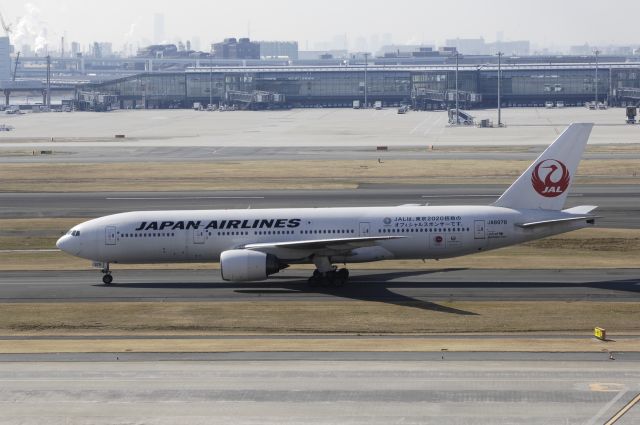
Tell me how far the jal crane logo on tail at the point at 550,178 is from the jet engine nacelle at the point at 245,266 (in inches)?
593

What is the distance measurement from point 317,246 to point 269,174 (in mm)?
55829

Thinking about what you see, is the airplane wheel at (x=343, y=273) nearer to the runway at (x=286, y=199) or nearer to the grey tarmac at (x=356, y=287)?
the grey tarmac at (x=356, y=287)

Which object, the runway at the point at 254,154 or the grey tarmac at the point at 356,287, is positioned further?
the runway at the point at 254,154

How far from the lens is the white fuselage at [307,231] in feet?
178

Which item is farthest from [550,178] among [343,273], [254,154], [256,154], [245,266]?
[254,154]

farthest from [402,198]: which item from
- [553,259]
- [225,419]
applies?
[225,419]

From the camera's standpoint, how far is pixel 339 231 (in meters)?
54.6

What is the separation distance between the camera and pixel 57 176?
11000cm

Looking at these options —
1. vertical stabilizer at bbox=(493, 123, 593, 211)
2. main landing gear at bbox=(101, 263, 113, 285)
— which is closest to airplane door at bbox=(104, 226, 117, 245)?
main landing gear at bbox=(101, 263, 113, 285)

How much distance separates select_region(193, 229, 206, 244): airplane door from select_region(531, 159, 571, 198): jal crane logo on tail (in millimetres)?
18050

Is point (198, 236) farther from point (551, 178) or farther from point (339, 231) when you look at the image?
point (551, 178)

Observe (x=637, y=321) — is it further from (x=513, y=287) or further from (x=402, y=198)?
(x=402, y=198)

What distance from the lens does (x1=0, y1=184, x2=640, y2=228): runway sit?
82812 mm

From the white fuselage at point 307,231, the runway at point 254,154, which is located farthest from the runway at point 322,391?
the runway at point 254,154
